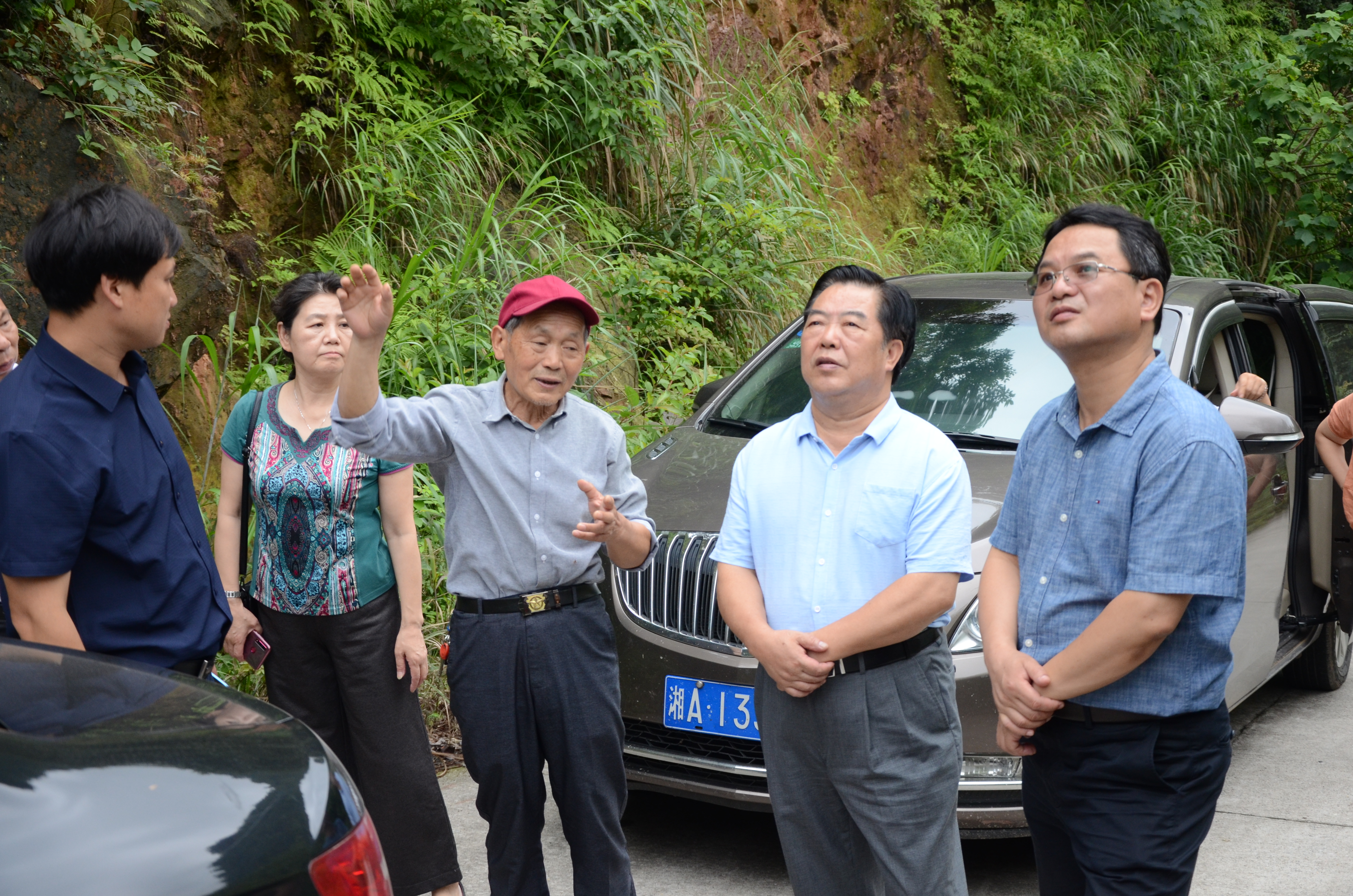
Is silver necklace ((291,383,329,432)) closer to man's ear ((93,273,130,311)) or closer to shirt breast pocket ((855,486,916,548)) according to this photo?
man's ear ((93,273,130,311))

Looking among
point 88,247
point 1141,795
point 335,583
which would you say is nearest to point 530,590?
point 335,583

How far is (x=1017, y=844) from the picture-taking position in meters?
3.98

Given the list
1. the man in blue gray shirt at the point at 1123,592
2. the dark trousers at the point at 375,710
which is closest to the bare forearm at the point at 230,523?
the dark trousers at the point at 375,710

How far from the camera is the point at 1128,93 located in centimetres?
1299

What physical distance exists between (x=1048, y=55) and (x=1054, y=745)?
38.3 feet

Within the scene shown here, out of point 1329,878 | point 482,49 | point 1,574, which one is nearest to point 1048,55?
point 482,49

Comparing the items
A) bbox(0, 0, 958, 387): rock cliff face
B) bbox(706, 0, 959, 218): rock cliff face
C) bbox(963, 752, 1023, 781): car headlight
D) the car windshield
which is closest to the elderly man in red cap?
bbox(963, 752, 1023, 781): car headlight

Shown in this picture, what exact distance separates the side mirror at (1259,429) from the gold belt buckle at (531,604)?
2.25 meters

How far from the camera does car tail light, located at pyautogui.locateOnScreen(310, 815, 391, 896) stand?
5.35 ft

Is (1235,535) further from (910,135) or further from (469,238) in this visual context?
(910,135)

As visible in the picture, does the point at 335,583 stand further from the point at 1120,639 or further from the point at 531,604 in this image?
the point at 1120,639

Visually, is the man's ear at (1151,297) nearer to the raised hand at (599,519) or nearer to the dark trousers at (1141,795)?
the dark trousers at (1141,795)

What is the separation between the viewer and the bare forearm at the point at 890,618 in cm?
250

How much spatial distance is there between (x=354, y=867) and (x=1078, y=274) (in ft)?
5.49
